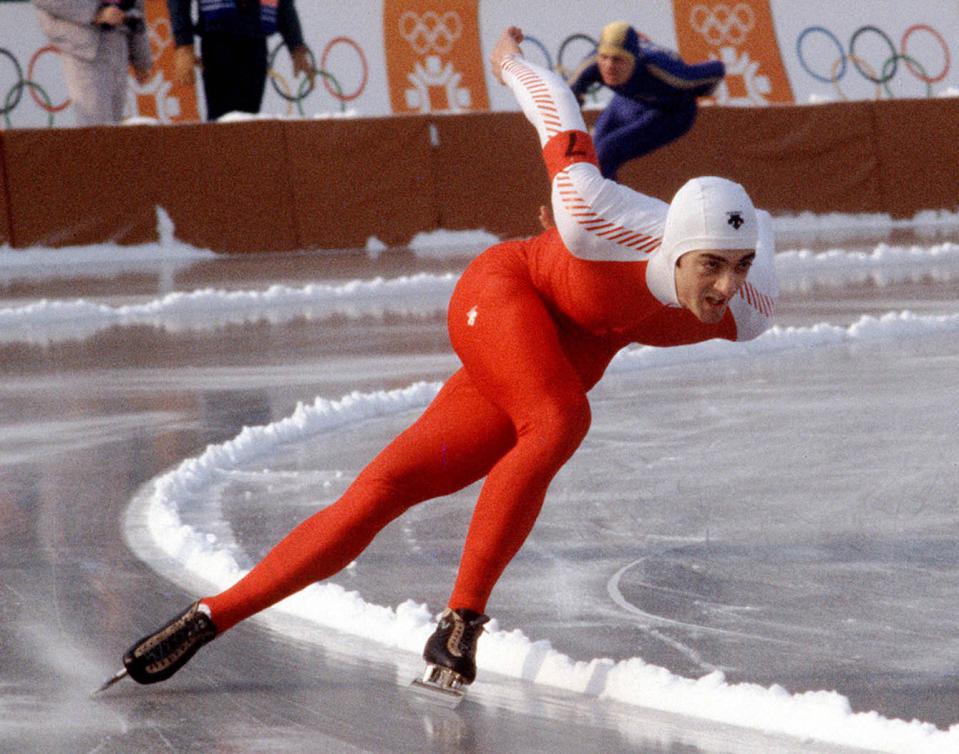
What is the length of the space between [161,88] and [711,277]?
1269 cm

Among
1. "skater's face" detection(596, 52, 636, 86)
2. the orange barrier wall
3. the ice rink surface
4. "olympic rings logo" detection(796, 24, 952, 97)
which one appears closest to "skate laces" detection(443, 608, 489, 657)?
the ice rink surface

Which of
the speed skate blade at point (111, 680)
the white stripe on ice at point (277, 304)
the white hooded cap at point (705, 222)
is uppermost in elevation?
the white hooded cap at point (705, 222)

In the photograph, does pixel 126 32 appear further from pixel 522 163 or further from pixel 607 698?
pixel 607 698

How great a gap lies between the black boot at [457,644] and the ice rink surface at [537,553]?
0.07 m

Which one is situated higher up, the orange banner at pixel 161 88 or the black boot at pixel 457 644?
the orange banner at pixel 161 88

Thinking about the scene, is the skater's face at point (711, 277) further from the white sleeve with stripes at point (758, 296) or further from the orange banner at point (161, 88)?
the orange banner at point (161, 88)

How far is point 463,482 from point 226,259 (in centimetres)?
988

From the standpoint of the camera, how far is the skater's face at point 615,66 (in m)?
9.53

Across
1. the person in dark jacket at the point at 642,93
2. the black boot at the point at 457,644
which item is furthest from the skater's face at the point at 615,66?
the black boot at the point at 457,644

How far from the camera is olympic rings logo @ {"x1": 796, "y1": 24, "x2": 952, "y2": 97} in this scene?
58.3 feet

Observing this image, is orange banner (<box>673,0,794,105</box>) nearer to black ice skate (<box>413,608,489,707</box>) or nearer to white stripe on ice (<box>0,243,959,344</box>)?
white stripe on ice (<box>0,243,959,344</box>)

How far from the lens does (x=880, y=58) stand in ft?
59.4

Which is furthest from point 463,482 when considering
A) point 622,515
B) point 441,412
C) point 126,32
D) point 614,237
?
point 126,32

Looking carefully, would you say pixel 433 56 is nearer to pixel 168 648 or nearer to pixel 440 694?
pixel 168 648
